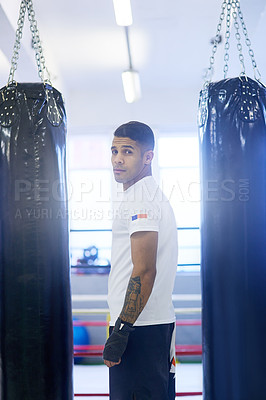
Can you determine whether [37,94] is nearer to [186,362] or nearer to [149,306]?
[149,306]

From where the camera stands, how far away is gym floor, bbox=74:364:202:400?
4.08 m

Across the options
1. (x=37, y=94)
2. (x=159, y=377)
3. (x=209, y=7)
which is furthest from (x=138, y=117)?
(x=159, y=377)

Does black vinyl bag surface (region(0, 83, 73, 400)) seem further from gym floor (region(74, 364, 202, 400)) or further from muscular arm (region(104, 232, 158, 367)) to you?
gym floor (region(74, 364, 202, 400))

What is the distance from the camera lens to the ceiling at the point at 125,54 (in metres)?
4.00

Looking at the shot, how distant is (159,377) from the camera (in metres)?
1.94

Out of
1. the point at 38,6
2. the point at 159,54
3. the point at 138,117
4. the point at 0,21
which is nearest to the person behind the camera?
the point at 0,21

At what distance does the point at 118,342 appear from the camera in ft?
6.19

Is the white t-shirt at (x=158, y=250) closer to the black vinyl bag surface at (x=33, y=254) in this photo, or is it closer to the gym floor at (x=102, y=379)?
the black vinyl bag surface at (x=33, y=254)

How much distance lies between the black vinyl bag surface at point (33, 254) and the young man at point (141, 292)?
0.23 m

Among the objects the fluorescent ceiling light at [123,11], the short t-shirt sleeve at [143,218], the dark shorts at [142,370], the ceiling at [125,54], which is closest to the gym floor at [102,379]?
the dark shorts at [142,370]

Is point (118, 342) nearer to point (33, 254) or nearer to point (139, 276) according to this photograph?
point (139, 276)

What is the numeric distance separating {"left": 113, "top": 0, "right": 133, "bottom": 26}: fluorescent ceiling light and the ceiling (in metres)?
0.88

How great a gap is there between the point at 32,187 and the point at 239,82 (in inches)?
41.1

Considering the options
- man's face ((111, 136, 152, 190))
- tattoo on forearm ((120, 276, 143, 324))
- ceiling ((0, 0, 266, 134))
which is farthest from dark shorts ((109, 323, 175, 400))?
ceiling ((0, 0, 266, 134))
